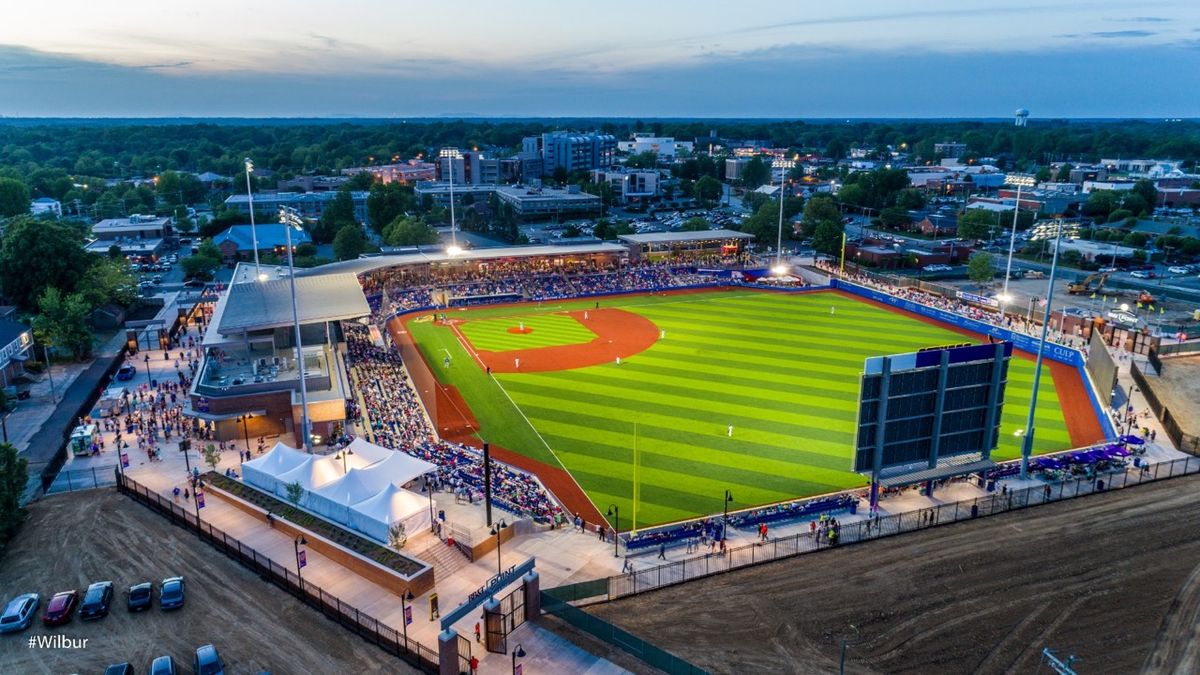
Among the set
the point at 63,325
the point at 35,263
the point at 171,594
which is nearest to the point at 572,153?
the point at 35,263

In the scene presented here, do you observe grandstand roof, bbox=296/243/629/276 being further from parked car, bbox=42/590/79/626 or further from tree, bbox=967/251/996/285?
parked car, bbox=42/590/79/626

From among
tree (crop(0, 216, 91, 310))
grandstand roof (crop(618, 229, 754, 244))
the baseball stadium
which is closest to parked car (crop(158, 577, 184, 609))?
the baseball stadium

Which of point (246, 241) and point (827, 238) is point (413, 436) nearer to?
point (827, 238)

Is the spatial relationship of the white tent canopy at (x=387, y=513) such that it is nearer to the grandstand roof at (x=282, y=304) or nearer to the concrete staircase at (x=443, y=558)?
the concrete staircase at (x=443, y=558)

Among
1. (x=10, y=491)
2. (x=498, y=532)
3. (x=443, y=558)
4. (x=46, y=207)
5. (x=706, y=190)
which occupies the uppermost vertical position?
(x=706, y=190)

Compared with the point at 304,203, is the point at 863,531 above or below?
below
